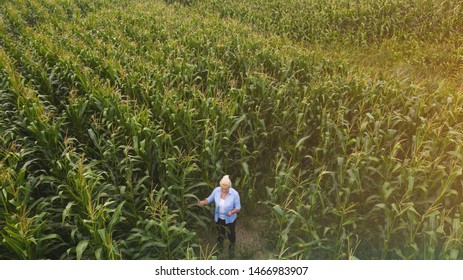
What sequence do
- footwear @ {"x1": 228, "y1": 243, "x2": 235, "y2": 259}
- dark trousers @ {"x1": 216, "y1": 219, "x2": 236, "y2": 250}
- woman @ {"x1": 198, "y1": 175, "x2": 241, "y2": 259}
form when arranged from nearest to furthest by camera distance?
woman @ {"x1": 198, "y1": 175, "x2": 241, "y2": 259} < dark trousers @ {"x1": 216, "y1": 219, "x2": 236, "y2": 250} < footwear @ {"x1": 228, "y1": 243, "x2": 235, "y2": 259}

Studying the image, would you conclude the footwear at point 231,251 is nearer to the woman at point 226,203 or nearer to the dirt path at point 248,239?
the dirt path at point 248,239

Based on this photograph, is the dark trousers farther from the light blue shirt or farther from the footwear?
the light blue shirt

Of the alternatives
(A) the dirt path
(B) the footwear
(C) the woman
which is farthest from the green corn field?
(C) the woman

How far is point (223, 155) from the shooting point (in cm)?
579

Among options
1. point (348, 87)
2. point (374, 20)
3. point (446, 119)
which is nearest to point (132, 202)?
point (348, 87)

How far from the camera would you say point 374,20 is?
12688mm

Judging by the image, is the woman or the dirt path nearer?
the woman

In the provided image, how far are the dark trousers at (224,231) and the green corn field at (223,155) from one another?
218 millimetres

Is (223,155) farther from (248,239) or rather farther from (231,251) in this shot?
(231,251)

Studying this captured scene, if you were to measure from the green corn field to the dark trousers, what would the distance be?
22cm

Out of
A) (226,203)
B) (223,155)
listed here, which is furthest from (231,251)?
(223,155)

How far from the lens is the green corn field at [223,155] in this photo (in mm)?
4465

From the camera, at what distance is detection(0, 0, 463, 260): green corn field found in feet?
14.6

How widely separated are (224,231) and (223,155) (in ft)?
4.36
